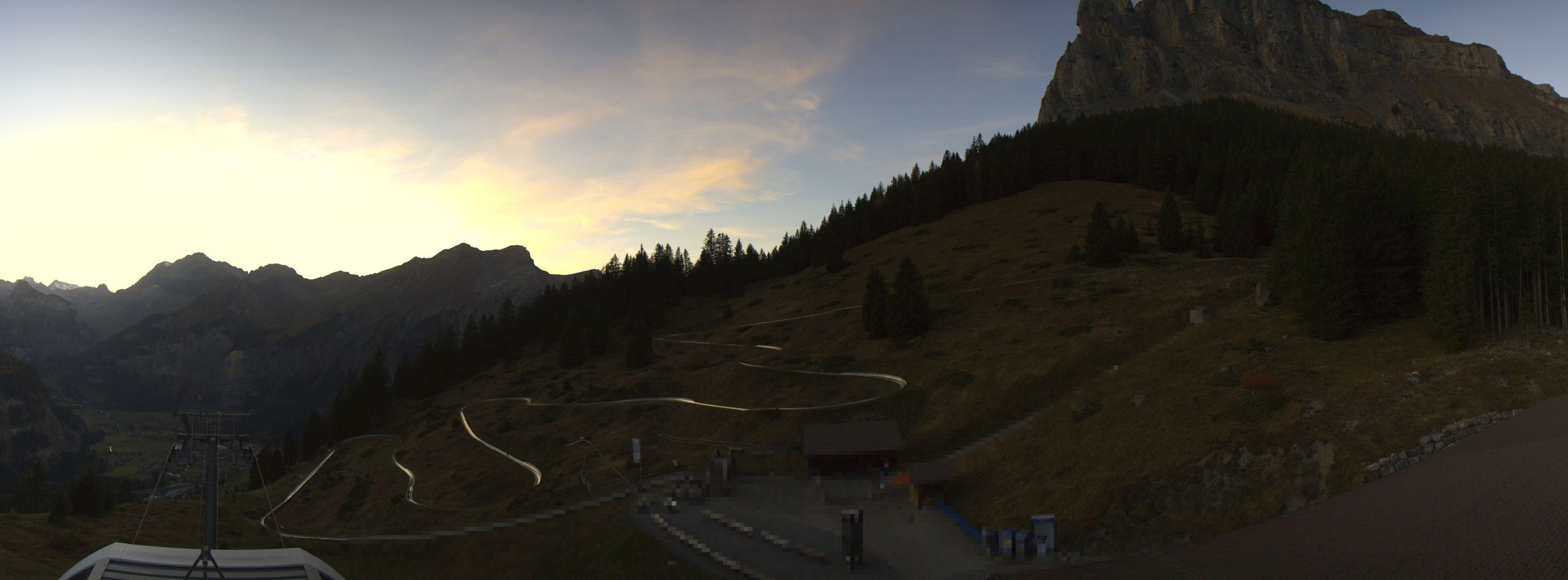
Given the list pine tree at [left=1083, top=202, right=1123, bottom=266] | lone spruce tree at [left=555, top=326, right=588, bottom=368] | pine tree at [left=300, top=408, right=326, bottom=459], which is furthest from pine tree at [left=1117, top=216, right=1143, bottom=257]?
pine tree at [left=300, top=408, right=326, bottom=459]

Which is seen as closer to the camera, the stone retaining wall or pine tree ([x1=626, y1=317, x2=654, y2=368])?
the stone retaining wall

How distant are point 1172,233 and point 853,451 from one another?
66780mm

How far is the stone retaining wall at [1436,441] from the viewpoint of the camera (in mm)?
33188

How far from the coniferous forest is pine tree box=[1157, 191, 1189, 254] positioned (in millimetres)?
265

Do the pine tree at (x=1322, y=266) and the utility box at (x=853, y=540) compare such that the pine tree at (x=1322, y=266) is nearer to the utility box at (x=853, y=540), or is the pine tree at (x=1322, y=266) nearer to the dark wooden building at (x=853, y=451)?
the dark wooden building at (x=853, y=451)

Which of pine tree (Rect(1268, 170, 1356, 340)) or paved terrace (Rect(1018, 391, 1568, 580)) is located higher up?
pine tree (Rect(1268, 170, 1356, 340))

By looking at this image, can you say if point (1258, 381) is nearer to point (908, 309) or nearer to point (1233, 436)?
point (1233, 436)

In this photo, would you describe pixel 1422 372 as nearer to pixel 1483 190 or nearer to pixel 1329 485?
pixel 1329 485

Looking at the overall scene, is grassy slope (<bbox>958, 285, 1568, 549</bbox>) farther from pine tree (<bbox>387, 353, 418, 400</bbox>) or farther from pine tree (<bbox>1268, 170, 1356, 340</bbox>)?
pine tree (<bbox>387, 353, 418, 400</bbox>)

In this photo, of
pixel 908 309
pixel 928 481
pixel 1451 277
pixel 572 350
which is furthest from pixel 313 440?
pixel 1451 277

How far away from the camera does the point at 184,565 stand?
2855 cm

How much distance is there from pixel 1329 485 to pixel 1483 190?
32231mm

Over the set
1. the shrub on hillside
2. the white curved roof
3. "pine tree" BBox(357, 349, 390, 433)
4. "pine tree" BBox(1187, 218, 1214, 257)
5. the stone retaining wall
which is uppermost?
"pine tree" BBox(1187, 218, 1214, 257)

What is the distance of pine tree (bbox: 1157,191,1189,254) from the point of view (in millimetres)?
91188
